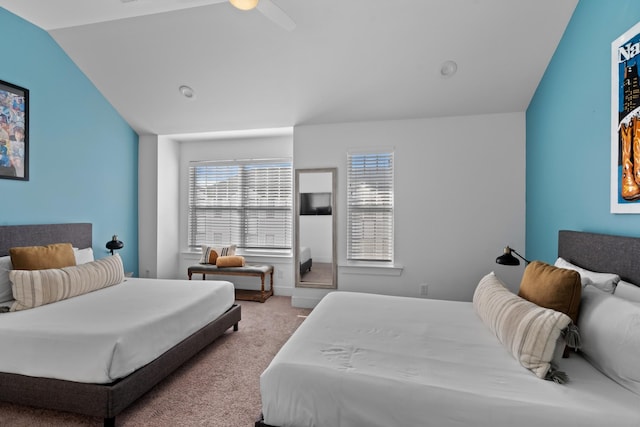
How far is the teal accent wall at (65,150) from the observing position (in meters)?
3.12

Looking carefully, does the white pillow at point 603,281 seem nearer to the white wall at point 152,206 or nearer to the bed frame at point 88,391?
the bed frame at point 88,391

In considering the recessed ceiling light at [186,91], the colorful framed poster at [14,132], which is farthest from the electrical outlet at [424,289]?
the colorful framed poster at [14,132]

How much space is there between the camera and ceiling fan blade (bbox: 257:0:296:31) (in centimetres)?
203

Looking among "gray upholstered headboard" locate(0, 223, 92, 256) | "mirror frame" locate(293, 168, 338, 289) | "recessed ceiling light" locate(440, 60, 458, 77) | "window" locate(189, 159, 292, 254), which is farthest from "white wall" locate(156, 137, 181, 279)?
"recessed ceiling light" locate(440, 60, 458, 77)

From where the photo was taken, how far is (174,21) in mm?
3115

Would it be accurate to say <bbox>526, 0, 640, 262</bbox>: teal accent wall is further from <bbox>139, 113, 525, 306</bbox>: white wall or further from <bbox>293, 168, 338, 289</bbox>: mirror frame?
<bbox>293, 168, 338, 289</bbox>: mirror frame

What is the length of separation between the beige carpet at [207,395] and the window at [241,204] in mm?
2022

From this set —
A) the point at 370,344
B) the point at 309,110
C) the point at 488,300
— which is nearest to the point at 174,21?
the point at 309,110

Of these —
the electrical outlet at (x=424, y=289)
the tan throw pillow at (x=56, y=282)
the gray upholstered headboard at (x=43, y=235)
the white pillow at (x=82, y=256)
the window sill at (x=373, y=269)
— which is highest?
the gray upholstered headboard at (x=43, y=235)

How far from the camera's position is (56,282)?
2545 millimetres

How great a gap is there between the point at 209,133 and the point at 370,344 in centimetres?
415

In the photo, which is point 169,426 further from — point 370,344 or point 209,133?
point 209,133

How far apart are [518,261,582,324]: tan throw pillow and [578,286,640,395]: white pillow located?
6 centimetres

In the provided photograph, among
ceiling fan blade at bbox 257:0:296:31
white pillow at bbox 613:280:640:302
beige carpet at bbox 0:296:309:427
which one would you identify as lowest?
beige carpet at bbox 0:296:309:427
